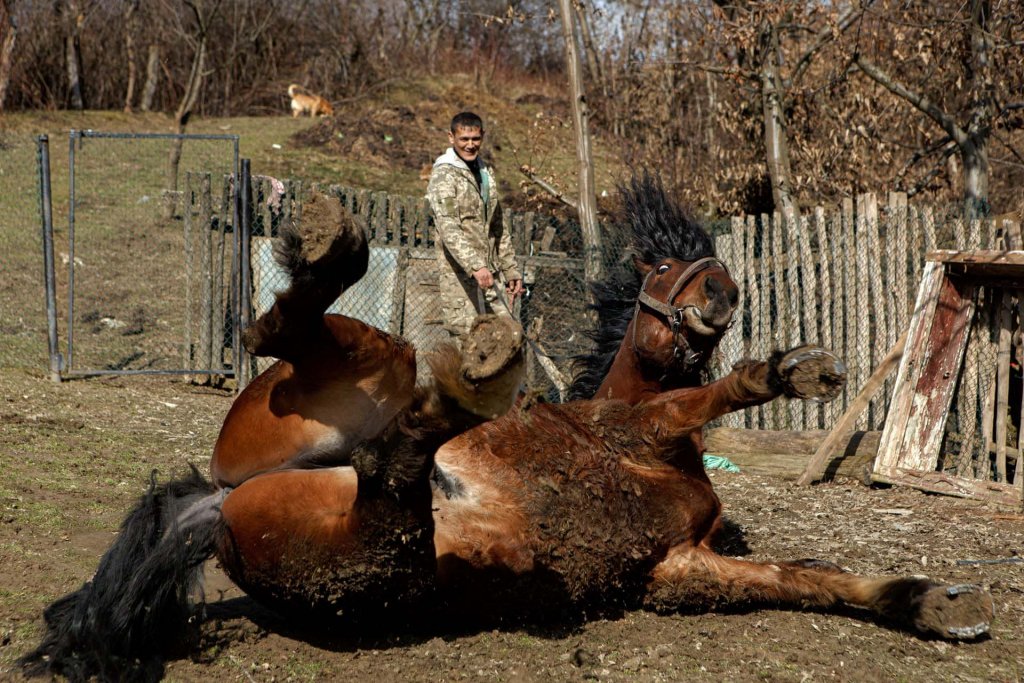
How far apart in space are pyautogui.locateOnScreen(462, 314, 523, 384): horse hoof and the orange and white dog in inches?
811

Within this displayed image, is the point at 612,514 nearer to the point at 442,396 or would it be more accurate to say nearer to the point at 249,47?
the point at 442,396

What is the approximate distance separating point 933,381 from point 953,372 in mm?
151

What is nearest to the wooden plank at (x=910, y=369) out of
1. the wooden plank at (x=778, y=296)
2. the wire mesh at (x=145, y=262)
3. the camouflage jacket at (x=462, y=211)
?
the wooden plank at (x=778, y=296)

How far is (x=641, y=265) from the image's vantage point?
441 centimetres

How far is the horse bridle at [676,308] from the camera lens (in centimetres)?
387

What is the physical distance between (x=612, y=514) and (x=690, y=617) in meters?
0.58

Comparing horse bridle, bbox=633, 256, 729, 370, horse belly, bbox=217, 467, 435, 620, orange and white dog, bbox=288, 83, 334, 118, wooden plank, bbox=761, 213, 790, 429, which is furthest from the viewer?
orange and white dog, bbox=288, 83, 334, 118

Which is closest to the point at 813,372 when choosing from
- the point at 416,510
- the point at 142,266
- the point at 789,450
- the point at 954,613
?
the point at 954,613

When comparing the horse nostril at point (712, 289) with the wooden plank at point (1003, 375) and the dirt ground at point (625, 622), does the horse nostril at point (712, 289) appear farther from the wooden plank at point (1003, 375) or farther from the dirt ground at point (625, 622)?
the wooden plank at point (1003, 375)

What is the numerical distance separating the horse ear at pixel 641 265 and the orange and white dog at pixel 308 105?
18640 mm

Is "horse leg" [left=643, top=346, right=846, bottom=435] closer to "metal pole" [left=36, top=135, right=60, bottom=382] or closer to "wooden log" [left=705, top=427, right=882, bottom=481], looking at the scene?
"wooden log" [left=705, top=427, right=882, bottom=481]

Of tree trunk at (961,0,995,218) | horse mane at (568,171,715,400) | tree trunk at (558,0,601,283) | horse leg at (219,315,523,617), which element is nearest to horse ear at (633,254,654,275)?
horse mane at (568,171,715,400)

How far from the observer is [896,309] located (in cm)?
712

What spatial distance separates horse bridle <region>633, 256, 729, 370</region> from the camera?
12.7 ft
